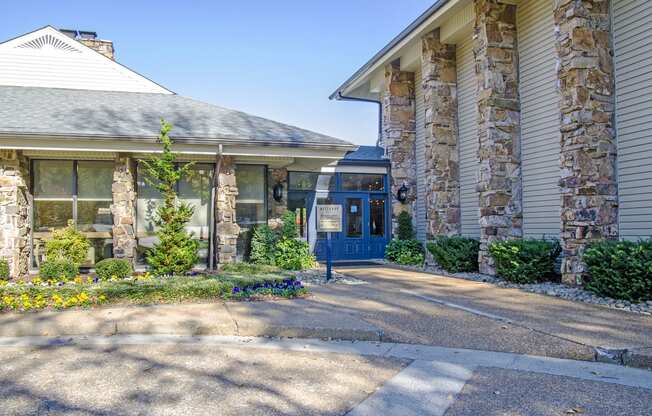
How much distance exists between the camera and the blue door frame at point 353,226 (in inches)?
593

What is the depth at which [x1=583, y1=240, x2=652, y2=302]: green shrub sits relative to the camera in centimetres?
615

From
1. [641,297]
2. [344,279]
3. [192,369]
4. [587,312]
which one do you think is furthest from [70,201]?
[641,297]

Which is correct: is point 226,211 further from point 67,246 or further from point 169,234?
point 67,246

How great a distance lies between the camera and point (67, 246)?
9.51 meters

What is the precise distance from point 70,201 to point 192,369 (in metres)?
8.11

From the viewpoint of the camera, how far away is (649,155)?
737cm

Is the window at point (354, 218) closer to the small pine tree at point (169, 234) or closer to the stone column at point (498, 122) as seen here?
the stone column at point (498, 122)

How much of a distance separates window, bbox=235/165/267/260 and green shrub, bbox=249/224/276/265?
36 centimetres

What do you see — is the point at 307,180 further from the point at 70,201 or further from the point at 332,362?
the point at 332,362

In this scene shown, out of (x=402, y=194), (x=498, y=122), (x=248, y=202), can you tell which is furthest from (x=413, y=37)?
(x=248, y=202)

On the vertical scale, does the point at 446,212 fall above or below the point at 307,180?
below

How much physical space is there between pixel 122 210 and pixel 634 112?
31.5 ft

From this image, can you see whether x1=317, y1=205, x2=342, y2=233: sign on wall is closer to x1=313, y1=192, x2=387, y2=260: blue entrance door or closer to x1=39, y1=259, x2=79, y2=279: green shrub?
x1=39, y1=259, x2=79, y2=279: green shrub

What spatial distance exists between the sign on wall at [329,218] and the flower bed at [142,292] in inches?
85.1
